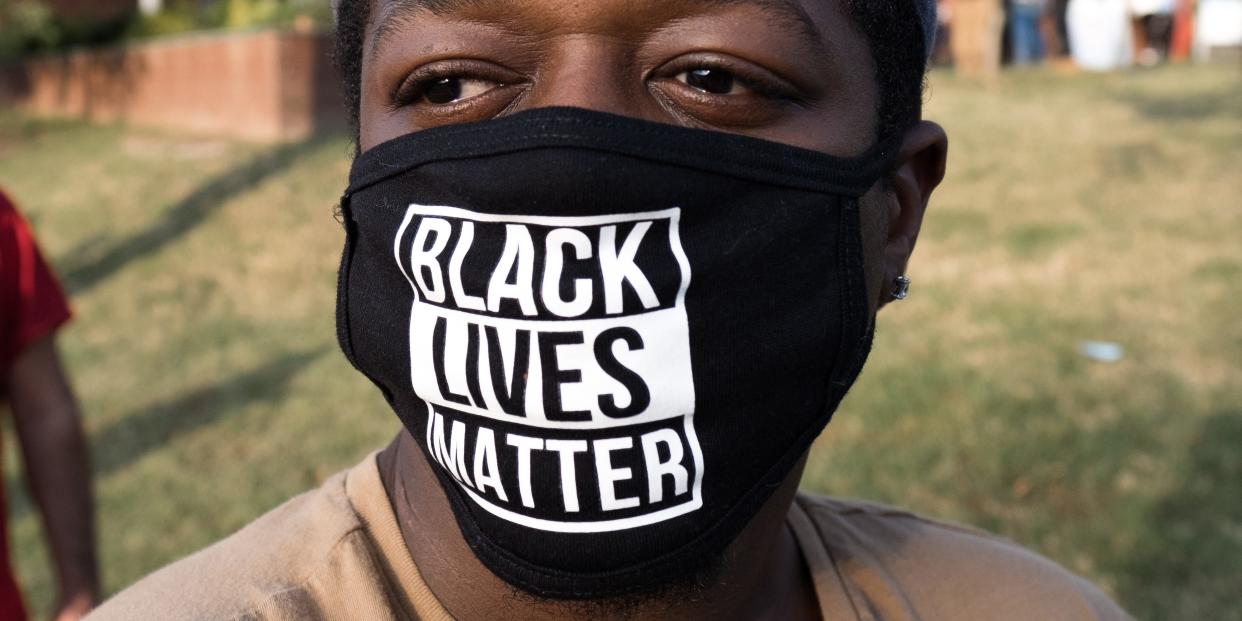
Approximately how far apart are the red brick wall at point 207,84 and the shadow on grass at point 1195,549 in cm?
758

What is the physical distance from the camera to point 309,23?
1220 centimetres

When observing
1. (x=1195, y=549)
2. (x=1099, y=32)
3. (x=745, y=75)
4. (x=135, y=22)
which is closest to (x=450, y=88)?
(x=745, y=75)

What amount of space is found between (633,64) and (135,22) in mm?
17130

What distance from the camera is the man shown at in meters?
1.38

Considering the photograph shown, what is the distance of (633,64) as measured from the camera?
145 cm

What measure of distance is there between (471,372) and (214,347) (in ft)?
21.2

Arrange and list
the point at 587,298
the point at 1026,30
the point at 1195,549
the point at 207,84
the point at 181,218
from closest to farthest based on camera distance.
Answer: the point at 587,298 → the point at 1195,549 → the point at 181,218 → the point at 207,84 → the point at 1026,30

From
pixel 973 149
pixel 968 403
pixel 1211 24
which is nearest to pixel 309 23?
pixel 973 149

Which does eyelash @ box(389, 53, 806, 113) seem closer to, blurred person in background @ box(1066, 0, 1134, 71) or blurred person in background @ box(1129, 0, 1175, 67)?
blurred person in background @ box(1066, 0, 1134, 71)

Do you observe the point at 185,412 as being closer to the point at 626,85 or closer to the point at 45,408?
the point at 45,408

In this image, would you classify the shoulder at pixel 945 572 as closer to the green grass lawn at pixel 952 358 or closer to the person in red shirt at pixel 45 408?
the person in red shirt at pixel 45 408

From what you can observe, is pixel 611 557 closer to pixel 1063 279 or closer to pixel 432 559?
pixel 432 559

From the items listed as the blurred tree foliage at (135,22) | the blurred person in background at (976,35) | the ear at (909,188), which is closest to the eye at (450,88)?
the ear at (909,188)

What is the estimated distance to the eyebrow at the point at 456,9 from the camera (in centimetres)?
147
